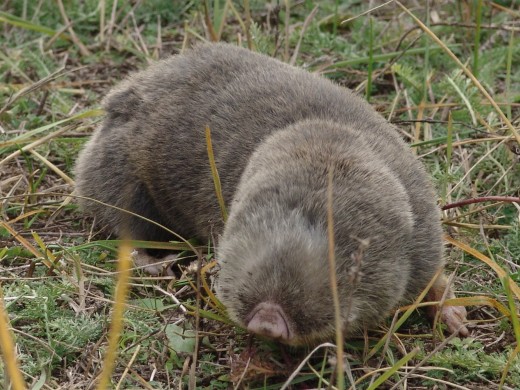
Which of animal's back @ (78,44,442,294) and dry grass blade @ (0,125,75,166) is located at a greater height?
animal's back @ (78,44,442,294)

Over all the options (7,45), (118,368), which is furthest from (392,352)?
(7,45)

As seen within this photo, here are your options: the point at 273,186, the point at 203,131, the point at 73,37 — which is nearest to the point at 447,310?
the point at 273,186

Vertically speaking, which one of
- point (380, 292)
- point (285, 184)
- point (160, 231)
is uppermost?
point (285, 184)

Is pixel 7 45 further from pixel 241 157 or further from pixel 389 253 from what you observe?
pixel 389 253

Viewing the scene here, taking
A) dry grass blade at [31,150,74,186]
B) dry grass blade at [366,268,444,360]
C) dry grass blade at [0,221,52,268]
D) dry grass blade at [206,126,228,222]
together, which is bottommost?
dry grass blade at [31,150,74,186]

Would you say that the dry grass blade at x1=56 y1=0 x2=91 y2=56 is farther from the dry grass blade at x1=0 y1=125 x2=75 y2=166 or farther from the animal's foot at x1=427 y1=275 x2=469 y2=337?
the animal's foot at x1=427 y1=275 x2=469 y2=337

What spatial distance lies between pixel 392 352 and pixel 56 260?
5.08ft

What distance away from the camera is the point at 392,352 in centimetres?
358

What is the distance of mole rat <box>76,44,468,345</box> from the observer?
3.06 m

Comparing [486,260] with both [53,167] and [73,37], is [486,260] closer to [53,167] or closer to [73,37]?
[53,167]

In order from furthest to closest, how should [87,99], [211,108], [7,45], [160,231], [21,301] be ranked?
[7,45], [87,99], [160,231], [211,108], [21,301]

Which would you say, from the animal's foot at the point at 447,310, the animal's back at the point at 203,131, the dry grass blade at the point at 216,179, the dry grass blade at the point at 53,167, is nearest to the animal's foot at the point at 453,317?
the animal's foot at the point at 447,310

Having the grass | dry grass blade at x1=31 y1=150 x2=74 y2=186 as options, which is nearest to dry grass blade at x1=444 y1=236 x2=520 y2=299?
the grass

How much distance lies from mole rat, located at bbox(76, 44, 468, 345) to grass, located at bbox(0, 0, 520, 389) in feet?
0.63
